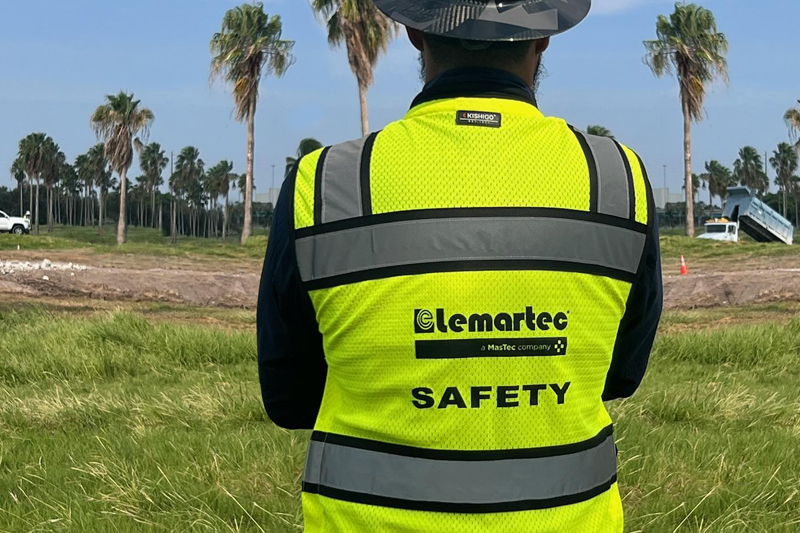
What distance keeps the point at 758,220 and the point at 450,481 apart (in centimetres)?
4010

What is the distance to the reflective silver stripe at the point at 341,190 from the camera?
1.46 m

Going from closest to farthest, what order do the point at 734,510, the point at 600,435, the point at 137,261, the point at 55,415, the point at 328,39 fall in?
1. the point at 600,435
2. the point at 734,510
3. the point at 55,415
4. the point at 137,261
5. the point at 328,39

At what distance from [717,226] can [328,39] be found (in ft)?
61.0

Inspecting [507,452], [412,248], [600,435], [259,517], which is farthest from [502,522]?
[259,517]

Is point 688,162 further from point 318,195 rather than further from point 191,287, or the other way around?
point 318,195

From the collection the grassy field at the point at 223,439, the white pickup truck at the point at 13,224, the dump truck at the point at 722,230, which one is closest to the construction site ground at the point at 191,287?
the grassy field at the point at 223,439

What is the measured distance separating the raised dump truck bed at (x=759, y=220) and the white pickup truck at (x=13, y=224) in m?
36.3

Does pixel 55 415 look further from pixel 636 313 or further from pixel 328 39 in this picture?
pixel 328 39

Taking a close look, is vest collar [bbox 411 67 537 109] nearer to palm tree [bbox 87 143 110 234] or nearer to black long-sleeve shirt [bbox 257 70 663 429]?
black long-sleeve shirt [bbox 257 70 663 429]

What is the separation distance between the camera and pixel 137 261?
23828 mm

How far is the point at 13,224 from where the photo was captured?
46.2 m

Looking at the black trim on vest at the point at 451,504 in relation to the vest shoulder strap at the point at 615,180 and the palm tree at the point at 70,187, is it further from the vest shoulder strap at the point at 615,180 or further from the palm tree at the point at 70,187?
the palm tree at the point at 70,187

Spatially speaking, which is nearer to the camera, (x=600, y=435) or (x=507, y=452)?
(x=507, y=452)

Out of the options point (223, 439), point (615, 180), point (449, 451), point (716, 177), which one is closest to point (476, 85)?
point (615, 180)
